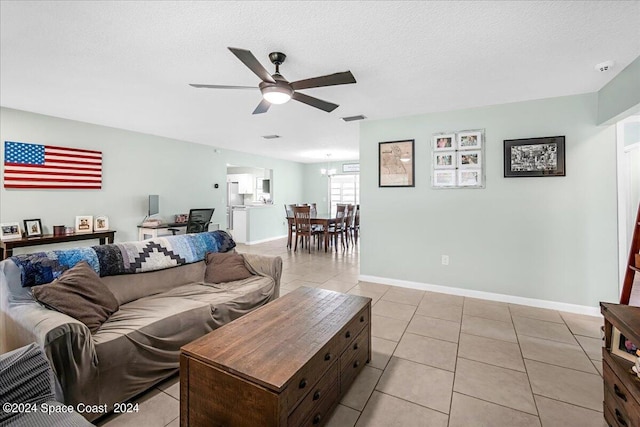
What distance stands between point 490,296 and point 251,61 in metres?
3.55

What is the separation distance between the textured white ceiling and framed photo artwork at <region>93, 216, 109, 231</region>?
1684 mm

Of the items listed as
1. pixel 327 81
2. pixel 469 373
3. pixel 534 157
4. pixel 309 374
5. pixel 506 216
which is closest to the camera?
pixel 309 374

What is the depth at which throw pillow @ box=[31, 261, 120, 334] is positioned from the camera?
165cm

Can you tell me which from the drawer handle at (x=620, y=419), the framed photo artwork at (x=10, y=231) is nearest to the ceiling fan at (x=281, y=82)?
the drawer handle at (x=620, y=419)

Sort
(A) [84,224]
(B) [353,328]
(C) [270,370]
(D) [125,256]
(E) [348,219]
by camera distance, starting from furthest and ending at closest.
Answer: (E) [348,219] → (A) [84,224] → (D) [125,256] → (B) [353,328] → (C) [270,370]

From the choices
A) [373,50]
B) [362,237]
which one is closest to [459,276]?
[362,237]

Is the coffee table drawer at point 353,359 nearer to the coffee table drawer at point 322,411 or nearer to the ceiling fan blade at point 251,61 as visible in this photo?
the coffee table drawer at point 322,411

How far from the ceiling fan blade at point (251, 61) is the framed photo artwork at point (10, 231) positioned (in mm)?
3944

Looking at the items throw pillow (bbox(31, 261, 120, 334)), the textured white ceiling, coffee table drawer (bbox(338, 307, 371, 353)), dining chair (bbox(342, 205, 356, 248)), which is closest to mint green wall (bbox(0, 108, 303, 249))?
the textured white ceiling

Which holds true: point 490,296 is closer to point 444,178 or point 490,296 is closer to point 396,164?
point 444,178

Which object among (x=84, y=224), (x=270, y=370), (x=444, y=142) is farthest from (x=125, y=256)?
(x=444, y=142)

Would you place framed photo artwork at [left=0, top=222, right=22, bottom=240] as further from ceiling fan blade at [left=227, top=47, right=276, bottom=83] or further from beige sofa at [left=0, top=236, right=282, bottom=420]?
ceiling fan blade at [left=227, top=47, right=276, bottom=83]

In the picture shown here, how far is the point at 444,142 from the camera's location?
12.0ft

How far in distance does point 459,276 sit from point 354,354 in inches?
91.7
